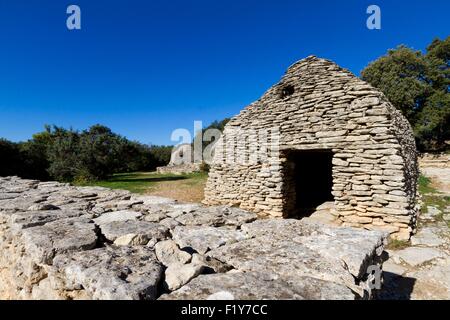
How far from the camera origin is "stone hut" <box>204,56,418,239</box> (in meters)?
5.49

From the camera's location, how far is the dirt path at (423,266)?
317 cm

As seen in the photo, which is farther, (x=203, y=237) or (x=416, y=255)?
(x=416, y=255)

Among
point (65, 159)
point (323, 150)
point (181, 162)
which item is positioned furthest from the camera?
point (181, 162)

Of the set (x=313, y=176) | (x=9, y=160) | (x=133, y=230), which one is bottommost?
(x=133, y=230)

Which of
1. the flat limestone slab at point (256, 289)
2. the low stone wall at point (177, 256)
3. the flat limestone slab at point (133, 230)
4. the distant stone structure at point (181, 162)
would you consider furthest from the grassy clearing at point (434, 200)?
the distant stone structure at point (181, 162)

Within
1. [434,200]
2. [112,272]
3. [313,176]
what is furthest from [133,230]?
[434,200]

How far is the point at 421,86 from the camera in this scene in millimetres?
23609

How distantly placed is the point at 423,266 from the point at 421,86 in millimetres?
26673

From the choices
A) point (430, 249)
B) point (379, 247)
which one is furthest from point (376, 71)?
point (379, 247)

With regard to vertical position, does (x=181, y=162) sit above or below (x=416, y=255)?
above

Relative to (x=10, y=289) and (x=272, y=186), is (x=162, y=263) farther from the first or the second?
(x=272, y=186)

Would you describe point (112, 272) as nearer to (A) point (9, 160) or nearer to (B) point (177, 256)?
(B) point (177, 256)

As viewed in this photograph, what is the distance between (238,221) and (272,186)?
4447mm

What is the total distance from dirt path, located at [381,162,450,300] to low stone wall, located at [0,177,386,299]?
1.65 metres
